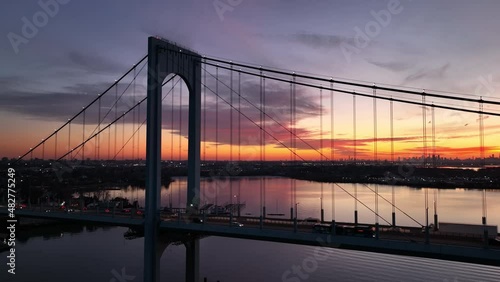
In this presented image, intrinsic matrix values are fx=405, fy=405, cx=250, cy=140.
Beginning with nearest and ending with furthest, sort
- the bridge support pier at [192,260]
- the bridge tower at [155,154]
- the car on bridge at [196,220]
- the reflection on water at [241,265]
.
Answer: the bridge tower at [155,154] → the car on bridge at [196,220] → the bridge support pier at [192,260] → the reflection on water at [241,265]

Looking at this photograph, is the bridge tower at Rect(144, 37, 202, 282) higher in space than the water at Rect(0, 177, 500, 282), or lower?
higher

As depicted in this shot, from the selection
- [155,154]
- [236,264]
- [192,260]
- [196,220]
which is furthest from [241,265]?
[155,154]

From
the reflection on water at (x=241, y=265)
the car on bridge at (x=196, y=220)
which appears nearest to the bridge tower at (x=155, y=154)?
the car on bridge at (x=196, y=220)

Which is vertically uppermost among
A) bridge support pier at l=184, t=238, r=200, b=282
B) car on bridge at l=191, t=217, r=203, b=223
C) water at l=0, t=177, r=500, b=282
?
car on bridge at l=191, t=217, r=203, b=223

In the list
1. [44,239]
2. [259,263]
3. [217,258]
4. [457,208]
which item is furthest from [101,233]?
[457,208]

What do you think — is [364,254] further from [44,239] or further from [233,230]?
[44,239]

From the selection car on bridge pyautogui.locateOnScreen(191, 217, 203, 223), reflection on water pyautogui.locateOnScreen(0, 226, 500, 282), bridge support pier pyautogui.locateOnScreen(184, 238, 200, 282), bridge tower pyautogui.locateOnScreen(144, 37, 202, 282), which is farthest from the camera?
reflection on water pyautogui.locateOnScreen(0, 226, 500, 282)

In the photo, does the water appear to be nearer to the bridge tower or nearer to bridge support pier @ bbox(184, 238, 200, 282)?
bridge support pier @ bbox(184, 238, 200, 282)

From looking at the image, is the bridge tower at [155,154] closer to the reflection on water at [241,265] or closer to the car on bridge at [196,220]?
the car on bridge at [196,220]

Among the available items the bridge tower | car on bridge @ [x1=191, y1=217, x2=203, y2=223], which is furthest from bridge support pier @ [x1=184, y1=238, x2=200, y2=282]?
car on bridge @ [x1=191, y1=217, x2=203, y2=223]

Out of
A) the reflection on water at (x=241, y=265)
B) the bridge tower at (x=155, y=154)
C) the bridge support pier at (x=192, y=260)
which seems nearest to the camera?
the bridge tower at (x=155, y=154)

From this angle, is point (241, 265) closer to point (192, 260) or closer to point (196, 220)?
point (192, 260)
